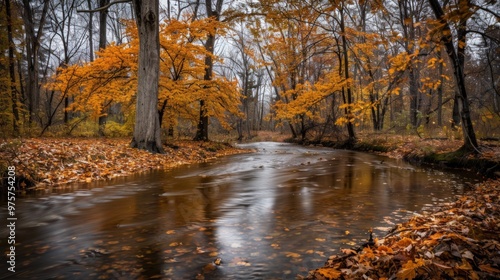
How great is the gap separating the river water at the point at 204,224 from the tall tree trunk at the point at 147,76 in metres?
3.69

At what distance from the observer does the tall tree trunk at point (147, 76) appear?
33.4ft

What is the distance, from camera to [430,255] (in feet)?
7.93

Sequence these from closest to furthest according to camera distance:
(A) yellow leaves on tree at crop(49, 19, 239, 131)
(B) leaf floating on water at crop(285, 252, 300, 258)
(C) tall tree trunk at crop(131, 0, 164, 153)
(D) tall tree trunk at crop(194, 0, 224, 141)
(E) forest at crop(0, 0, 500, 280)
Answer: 1. (E) forest at crop(0, 0, 500, 280)
2. (B) leaf floating on water at crop(285, 252, 300, 258)
3. (C) tall tree trunk at crop(131, 0, 164, 153)
4. (A) yellow leaves on tree at crop(49, 19, 239, 131)
5. (D) tall tree trunk at crop(194, 0, 224, 141)

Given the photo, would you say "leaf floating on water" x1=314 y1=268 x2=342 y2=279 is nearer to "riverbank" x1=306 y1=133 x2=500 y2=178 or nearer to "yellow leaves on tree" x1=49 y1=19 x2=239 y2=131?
"riverbank" x1=306 y1=133 x2=500 y2=178

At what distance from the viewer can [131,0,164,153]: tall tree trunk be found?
10.2 meters

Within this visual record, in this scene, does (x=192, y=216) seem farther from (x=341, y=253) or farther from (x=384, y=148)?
(x=384, y=148)

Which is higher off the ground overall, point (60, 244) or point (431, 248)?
point (431, 248)

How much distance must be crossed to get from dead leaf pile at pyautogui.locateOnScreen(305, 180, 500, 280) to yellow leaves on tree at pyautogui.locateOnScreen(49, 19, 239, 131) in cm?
1071

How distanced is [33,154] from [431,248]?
8110 millimetres

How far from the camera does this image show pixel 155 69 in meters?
10.6

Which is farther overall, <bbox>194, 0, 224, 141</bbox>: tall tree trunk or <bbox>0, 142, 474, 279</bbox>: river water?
<bbox>194, 0, 224, 141</bbox>: tall tree trunk

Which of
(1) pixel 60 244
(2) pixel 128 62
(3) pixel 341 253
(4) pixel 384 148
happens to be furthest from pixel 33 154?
(4) pixel 384 148

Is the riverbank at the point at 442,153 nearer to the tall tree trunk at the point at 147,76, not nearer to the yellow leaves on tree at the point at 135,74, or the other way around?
the yellow leaves on tree at the point at 135,74

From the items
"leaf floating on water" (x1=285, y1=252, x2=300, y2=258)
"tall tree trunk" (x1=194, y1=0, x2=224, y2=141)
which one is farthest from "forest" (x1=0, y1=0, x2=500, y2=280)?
"tall tree trunk" (x1=194, y1=0, x2=224, y2=141)
